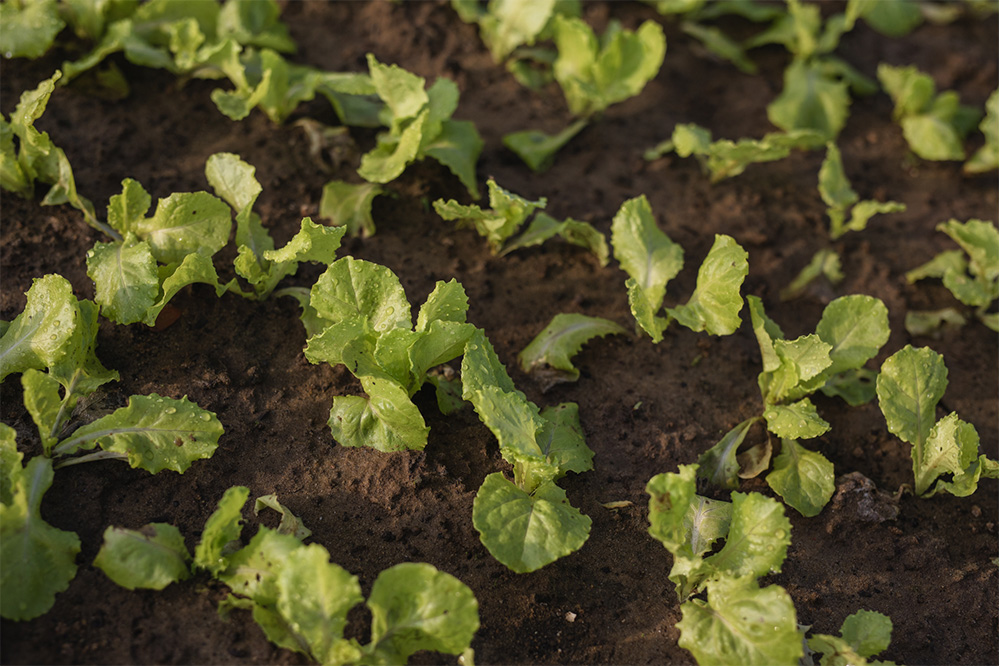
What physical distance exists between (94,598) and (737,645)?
5.70 feet

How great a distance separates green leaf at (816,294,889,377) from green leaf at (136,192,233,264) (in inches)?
82.8

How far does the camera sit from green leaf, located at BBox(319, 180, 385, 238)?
3.32 meters

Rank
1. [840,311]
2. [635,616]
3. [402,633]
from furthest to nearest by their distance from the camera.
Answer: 1. [840,311]
2. [635,616]
3. [402,633]

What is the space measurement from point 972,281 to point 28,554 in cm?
347

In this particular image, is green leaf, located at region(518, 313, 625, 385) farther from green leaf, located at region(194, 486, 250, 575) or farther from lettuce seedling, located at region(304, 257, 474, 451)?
green leaf, located at region(194, 486, 250, 575)

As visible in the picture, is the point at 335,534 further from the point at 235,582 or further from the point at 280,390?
the point at 280,390

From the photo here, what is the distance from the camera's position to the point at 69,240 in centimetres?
310

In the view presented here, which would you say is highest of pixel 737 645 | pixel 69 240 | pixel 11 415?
pixel 69 240

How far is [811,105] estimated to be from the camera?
417 cm

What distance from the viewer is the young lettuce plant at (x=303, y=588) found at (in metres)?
2.08

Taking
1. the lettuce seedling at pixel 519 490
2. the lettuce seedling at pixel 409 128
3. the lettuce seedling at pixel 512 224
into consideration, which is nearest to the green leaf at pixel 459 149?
the lettuce seedling at pixel 409 128

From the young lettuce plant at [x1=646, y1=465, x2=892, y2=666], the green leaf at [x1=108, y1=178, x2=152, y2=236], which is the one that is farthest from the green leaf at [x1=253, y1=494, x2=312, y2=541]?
the green leaf at [x1=108, y1=178, x2=152, y2=236]

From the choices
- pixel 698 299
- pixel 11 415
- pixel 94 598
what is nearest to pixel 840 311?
pixel 698 299

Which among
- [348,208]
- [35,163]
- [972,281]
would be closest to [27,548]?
[35,163]
